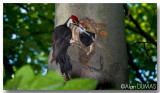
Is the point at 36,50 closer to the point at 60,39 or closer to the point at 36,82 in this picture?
the point at 60,39

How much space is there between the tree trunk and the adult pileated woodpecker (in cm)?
2

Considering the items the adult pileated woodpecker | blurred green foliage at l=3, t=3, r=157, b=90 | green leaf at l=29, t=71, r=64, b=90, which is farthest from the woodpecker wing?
green leaf at l=29, t=71, r=64, b=90

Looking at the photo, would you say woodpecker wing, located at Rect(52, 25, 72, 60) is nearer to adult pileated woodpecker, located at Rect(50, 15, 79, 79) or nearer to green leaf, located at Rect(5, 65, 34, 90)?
adult pileated woodpecker, located at Rect(50, 15, 79, 79)

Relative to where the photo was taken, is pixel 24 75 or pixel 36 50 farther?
pixel 36 50

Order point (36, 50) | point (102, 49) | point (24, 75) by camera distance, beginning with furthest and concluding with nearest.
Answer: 1. point (36, 50)
2. point (102, 49)
3. point (24, 75)

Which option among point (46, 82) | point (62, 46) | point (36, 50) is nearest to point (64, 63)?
point (62, 46)

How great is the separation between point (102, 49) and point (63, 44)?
161 millimetres

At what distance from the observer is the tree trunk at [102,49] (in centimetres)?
64

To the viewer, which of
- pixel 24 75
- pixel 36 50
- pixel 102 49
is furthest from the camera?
pixel 36 50

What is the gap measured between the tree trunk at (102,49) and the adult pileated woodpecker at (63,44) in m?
0.02

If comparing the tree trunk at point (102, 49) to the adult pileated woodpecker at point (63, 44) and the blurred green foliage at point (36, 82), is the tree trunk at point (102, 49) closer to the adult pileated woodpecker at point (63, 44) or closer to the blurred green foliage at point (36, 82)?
the adult pileated woodpecker at point (63, 44)

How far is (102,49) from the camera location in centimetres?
67

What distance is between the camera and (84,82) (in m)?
0.28

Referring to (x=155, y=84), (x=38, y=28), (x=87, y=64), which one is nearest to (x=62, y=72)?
(x=87, y=64)
